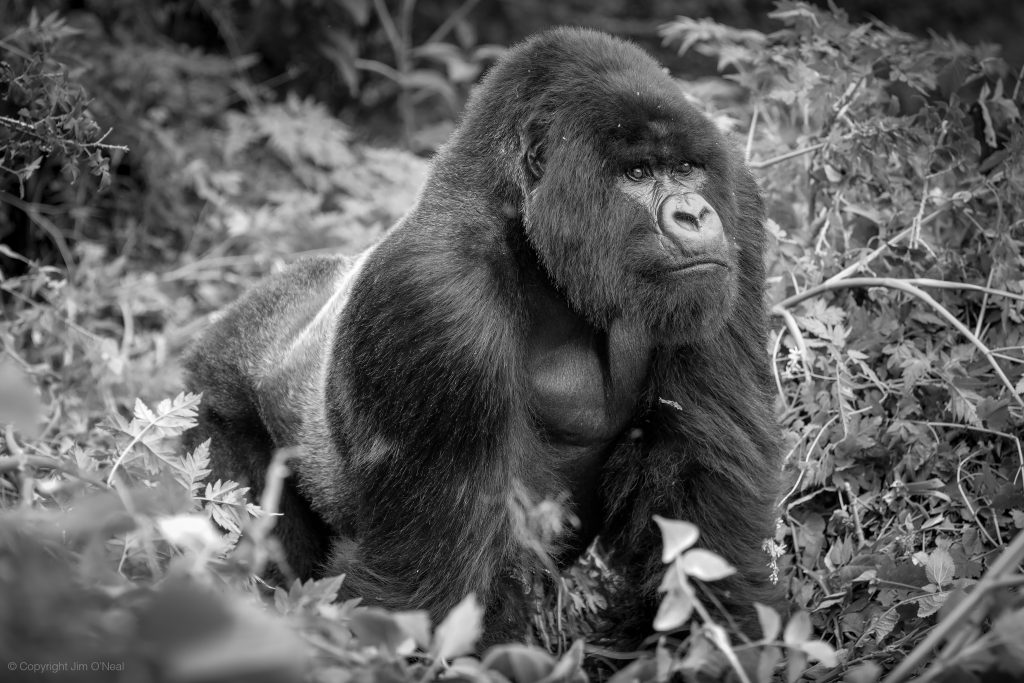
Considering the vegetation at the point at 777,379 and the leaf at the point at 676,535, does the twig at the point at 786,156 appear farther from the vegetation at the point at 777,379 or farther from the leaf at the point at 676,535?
the leaf at the point at 676,535

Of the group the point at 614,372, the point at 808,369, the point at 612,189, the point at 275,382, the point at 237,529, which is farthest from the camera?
the point at 275,382

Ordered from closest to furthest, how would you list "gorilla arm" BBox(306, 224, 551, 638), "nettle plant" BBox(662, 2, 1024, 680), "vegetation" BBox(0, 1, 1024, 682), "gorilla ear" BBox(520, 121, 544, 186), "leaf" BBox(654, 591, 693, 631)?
"vegetation" BBox(0, 1, 1024, 682)
"leaf" BBox(654, 591, 693, 631)
"gorilla arm" BBox(306, 224, 551, 638)
"gorilla ear" BBox(520, 121, 544, 186)
"nettle plant" BBox(662, 2, 1024, 680)

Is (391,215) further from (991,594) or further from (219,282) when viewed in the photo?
(991,594)

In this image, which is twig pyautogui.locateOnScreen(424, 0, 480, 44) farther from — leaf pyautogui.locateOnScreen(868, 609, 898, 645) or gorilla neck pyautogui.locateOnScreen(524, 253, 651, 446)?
leaf pyautogui.locateOnScreen(868, 609, 898, 645)

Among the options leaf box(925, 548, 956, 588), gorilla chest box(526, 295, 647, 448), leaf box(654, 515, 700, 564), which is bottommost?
leaf box(925, 548, 956, 588)

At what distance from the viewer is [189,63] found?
6.70 meters

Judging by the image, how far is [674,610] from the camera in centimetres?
202

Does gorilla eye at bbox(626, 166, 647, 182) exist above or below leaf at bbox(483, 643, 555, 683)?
above

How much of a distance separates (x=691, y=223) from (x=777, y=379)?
116 cm

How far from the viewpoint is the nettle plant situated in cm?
336

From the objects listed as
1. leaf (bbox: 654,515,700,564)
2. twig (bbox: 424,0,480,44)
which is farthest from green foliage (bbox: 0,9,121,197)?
twig (bbox: 424,0,480,44)

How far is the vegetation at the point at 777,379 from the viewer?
5.84 feet

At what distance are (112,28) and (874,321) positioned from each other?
5282 mm

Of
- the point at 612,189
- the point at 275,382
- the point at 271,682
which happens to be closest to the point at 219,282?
the point at 275,382
